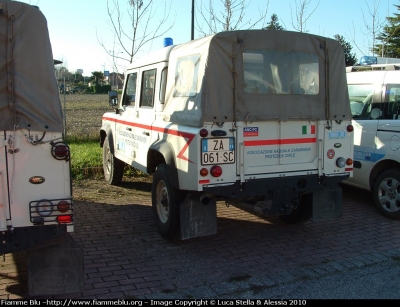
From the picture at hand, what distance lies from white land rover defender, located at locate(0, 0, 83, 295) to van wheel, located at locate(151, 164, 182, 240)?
1900 millimetres

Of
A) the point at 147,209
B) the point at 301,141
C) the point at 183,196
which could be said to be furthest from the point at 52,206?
the point at 147,209

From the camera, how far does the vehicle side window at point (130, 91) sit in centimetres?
796

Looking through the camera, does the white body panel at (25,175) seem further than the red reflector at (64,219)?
No

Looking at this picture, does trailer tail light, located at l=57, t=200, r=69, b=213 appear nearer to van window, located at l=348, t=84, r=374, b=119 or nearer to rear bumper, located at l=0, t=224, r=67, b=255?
rear bumper, located at l=0, t=224, r=67, b=255

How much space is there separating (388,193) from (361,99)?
1.81 meters

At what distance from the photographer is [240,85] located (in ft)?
18.3

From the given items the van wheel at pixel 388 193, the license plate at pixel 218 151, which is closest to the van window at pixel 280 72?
the license plate at pixel 218 151

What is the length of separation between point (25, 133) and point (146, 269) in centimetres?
219

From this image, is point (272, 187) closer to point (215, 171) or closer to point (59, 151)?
point (215, 171)

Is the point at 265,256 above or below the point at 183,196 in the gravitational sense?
below

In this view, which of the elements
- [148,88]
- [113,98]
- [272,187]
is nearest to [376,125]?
[272,187]

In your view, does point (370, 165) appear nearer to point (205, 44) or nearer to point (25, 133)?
point (205, 44)

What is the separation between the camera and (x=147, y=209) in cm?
779

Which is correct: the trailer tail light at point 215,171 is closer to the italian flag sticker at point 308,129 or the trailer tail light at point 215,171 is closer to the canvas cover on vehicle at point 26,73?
the italian flag sticker at point 308,129
